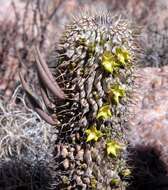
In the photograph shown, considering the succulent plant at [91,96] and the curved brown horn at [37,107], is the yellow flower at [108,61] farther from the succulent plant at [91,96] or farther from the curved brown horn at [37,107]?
the curved brown horn at [37,107]

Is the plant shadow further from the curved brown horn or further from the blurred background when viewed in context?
the curved brown horn

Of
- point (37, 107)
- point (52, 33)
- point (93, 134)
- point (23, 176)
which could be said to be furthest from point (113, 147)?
point (52, 33)

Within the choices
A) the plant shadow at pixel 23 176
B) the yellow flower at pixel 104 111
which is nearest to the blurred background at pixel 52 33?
the plant shadow at pixel 23 176

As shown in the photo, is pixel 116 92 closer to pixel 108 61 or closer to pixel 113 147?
pixel 108 61

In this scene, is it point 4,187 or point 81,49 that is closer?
point 81,49

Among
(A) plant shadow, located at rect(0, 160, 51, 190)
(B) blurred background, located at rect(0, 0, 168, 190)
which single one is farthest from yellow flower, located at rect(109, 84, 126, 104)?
(A) plant shadow, located at rect(0, 160, 51, 190)

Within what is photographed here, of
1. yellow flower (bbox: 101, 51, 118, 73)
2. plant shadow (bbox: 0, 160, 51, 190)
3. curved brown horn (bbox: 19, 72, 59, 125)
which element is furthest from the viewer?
plant shadow (bbox: 0, 160, 51, 190)

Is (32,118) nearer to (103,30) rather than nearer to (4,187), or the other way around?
(4,187)

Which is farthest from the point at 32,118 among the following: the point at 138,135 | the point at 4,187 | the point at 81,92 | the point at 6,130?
the point at 81,92
